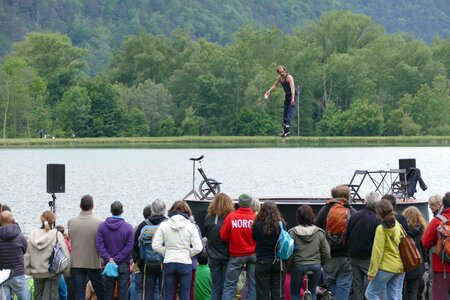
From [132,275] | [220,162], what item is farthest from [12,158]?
[132,275]

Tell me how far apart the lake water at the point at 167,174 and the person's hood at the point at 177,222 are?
1891cm

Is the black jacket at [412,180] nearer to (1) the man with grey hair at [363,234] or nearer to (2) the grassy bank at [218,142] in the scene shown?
(1) the man with grey hair at [363,234]

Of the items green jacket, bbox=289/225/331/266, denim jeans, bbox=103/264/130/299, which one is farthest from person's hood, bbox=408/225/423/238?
denim jeans, bbox=103/264/130/299

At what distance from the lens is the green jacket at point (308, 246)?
41.2ft

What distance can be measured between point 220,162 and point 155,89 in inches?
1691

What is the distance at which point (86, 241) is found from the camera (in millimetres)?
13219

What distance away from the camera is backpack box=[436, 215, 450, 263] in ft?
39.3

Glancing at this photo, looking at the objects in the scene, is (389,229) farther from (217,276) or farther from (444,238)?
(217,276)

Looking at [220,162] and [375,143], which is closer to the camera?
[220,162]

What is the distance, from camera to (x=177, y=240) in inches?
496

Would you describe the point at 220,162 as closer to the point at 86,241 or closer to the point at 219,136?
the point at 219,136

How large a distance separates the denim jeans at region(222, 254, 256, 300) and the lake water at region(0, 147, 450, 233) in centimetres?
1849

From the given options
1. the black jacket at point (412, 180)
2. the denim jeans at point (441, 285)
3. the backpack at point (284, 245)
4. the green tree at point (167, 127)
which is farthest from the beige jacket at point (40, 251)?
the green tree at point (167, 127)

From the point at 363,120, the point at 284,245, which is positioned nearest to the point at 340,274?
the point at 284,245
